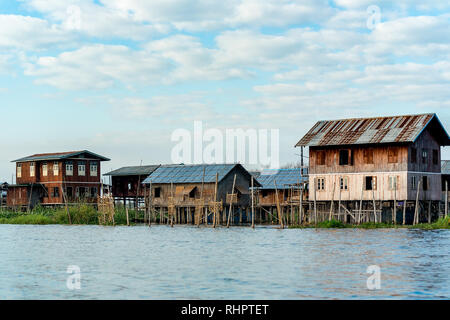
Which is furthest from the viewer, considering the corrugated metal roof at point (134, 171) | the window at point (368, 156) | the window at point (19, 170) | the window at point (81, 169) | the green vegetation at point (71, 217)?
the window at point (19, 170)

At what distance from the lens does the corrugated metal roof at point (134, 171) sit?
7369 cm

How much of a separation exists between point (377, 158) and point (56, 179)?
3707cm

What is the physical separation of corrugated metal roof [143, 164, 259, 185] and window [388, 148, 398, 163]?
1635cm

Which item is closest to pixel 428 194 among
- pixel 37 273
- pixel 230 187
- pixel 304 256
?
pixel 230 187

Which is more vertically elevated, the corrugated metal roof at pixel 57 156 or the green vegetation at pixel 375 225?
the corrugated metal roof at pixel 57 156

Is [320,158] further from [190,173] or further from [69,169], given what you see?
[69,169]

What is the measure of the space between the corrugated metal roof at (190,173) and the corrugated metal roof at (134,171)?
338 inches

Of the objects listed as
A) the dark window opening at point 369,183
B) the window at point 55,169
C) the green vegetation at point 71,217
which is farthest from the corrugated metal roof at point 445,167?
the window at point 55,169

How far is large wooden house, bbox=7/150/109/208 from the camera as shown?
72562 millimetres

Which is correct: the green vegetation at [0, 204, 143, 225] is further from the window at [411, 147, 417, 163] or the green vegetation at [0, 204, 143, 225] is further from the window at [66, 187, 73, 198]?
the window at [411, 147, 417, 163]

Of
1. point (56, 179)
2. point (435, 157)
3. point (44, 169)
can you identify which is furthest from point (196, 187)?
point (44, 169)

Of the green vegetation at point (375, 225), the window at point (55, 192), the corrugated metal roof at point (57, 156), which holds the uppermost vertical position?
the corrugated metal roof at point (57, 156)

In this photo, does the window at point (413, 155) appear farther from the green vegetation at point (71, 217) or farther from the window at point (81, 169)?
the window at point (81, 169)
